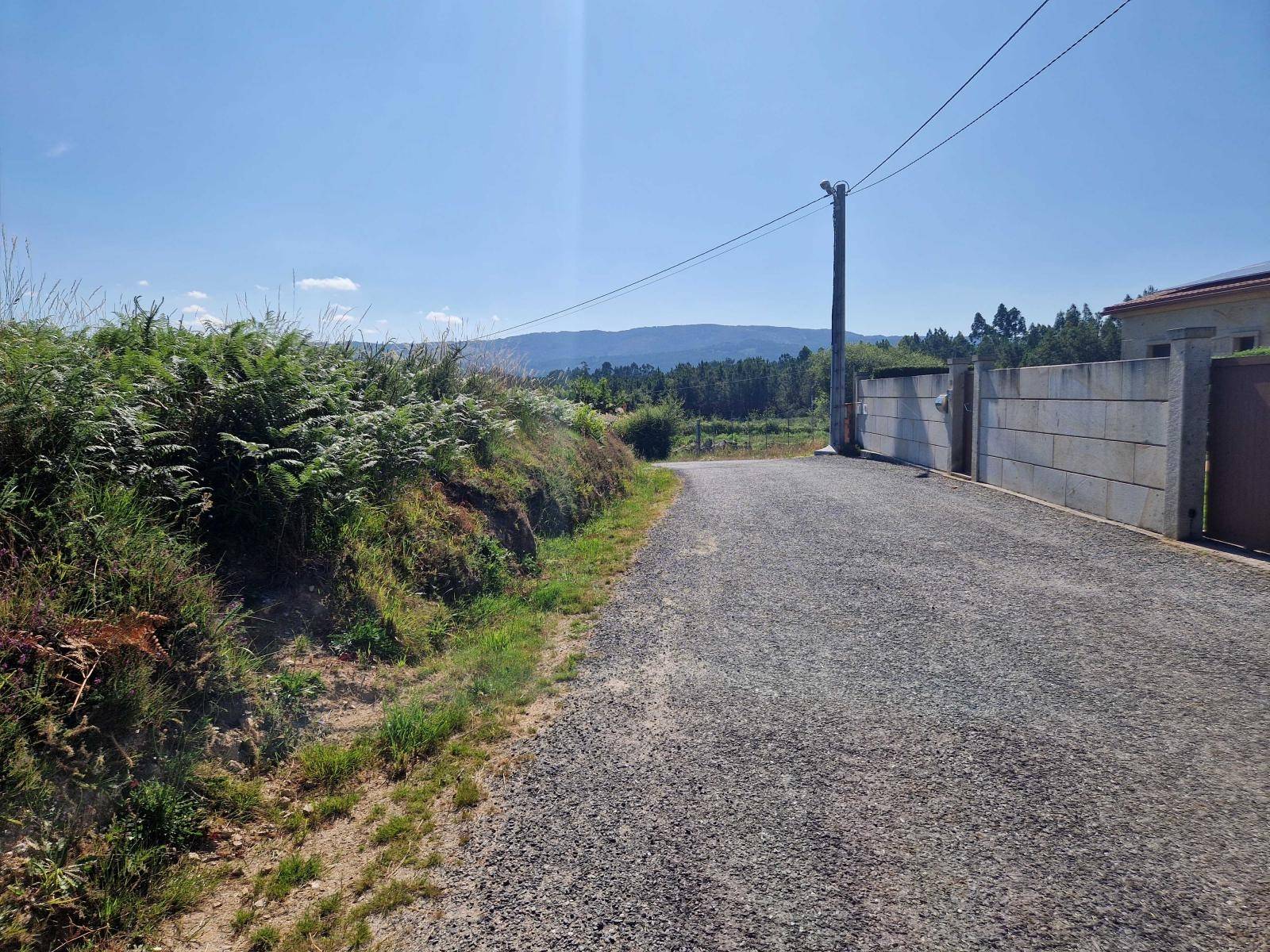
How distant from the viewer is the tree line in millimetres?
52812

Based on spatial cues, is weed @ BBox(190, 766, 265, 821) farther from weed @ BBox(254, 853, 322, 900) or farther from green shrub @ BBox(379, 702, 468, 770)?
green shrub @ BBox(379, 702, 468, 770)

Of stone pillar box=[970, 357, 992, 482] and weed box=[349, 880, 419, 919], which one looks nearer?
weed box=[349, 880, 419, 919]


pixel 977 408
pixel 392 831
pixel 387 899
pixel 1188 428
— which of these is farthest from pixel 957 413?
pixel 387 899

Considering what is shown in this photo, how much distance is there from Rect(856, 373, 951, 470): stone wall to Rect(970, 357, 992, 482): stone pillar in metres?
1.16

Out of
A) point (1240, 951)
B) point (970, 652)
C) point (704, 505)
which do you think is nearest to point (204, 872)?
point (1240, 951)

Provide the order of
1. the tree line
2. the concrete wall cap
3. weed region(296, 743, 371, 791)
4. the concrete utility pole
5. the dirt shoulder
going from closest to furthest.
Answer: the dirt shoulder
weed region(296, 743, 371, 791)
the concrete wall cap
the concrete utility pole
the tree line

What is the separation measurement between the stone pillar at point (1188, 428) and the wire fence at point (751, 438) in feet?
47.4

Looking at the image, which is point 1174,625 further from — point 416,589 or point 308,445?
point 308,445

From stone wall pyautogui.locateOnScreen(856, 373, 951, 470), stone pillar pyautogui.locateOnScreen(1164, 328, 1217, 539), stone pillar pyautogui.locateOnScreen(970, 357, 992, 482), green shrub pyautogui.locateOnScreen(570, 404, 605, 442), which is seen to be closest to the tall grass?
green shrub pyautogui.locateOnScreen(570, 404, 605, 442)

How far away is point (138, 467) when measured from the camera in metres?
3.98

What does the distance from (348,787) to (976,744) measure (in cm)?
296

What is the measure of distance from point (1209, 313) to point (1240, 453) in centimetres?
1068

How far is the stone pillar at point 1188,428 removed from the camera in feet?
23.1

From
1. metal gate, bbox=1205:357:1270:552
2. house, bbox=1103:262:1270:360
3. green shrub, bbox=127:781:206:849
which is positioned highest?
house, bbox=1103:262:1270:360
